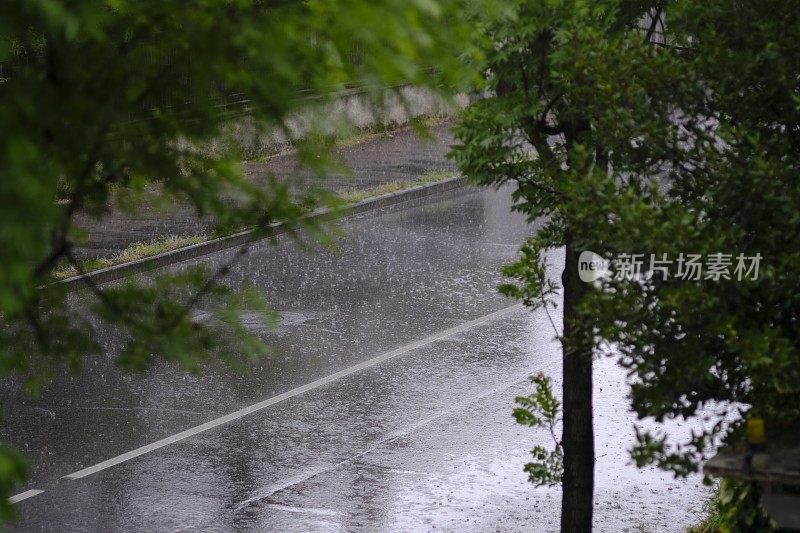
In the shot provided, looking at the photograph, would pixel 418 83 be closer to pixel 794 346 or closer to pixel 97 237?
pixel 794 346

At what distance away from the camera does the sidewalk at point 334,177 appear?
16.3 m

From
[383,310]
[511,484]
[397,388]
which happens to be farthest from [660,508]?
[383,310]

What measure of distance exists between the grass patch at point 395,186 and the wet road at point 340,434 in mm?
4603

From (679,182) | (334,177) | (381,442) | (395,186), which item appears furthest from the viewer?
(334,177)

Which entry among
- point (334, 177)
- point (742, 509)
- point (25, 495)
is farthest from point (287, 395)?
point (334, 177)

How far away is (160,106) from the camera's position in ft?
11.7

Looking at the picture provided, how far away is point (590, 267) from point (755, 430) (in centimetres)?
169

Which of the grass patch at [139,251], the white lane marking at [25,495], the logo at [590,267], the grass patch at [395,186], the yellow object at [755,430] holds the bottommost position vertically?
the white lane marking at [25,495]

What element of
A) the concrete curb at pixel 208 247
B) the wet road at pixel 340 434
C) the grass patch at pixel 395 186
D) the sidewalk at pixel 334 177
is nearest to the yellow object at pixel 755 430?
the wet road at pixel 340 434

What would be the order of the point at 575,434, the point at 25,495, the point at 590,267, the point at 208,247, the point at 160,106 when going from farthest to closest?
1. the point at 208,247
2. the point at 25,495
3. the point at 575,434
4. the point at 590,267
5. the point at 160,106

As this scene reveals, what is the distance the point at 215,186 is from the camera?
3559 millimetres

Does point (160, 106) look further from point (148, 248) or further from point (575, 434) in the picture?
point (148, 248)

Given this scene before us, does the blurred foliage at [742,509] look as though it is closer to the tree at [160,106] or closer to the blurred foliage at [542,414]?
the blurred foliage at [542,414]

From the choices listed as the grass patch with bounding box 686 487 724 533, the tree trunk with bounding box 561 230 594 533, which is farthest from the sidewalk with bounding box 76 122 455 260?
the tree trunk with bounding box 561 230 594 533
